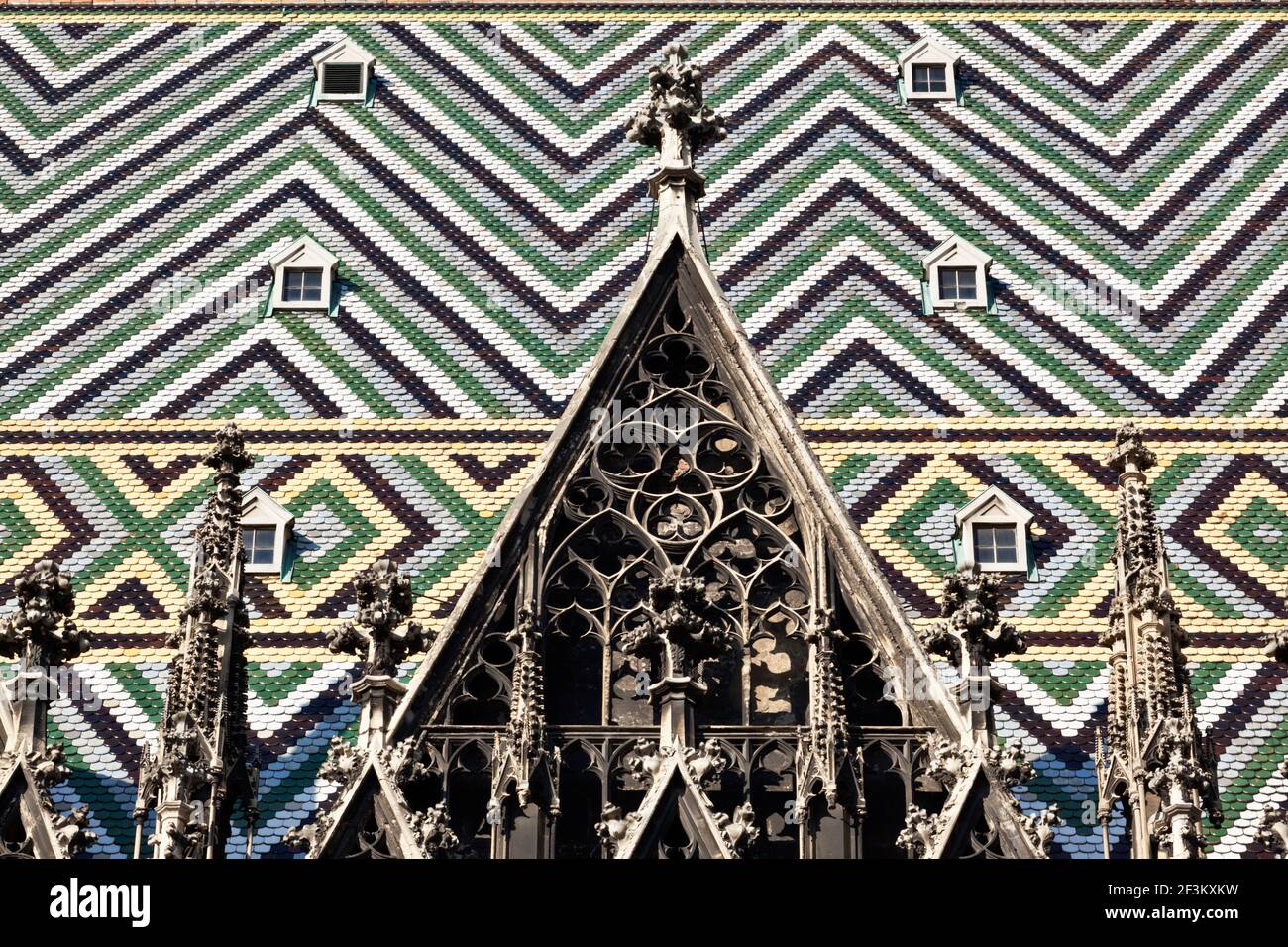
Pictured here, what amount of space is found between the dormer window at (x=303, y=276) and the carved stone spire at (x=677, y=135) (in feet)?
14.3

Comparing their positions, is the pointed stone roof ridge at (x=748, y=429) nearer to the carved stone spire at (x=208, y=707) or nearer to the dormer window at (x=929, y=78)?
the carved stone spire at (x=208, y=707)

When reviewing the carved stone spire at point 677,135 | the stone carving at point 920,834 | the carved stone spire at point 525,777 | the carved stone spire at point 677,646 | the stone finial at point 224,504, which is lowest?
the stone carving at point 920,834

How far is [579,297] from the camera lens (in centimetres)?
2250

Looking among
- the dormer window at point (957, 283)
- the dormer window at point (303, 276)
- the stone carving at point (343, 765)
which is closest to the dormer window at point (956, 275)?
the dormer window at point (957, 283)

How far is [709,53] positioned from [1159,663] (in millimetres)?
10305

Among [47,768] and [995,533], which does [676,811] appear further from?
[995,533]

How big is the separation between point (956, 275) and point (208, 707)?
324 inches

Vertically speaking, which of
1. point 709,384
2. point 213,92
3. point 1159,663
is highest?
point 213,92

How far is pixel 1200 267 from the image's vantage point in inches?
902

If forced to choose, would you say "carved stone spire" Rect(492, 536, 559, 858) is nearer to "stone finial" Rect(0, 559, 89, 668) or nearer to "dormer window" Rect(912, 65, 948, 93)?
"stone finial" Rect(0, 559, 89, 668)

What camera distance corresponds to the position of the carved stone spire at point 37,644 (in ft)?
52.8

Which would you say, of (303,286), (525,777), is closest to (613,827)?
(525,777)
